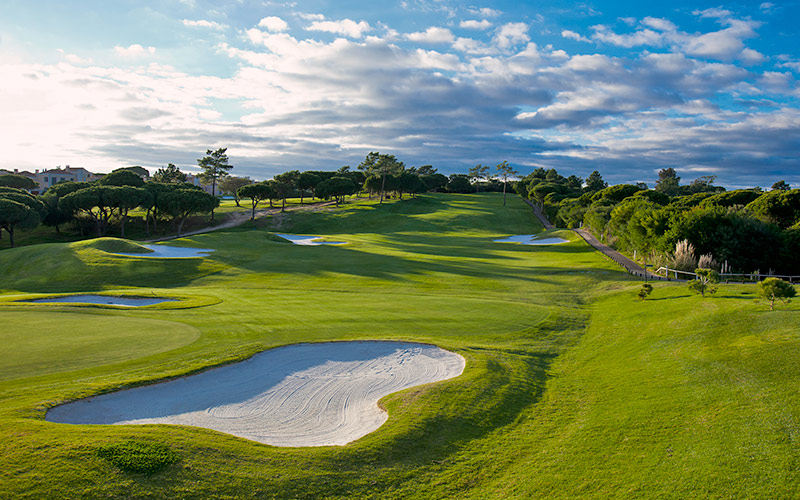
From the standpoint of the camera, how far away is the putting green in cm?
1173

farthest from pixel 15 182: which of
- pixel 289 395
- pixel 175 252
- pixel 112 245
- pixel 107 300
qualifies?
pixel 289 395

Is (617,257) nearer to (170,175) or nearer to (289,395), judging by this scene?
(289,395)

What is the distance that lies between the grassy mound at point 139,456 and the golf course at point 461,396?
0.03 m

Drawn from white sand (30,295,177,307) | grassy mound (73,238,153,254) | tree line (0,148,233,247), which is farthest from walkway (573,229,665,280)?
tree line (0,148,233,247)

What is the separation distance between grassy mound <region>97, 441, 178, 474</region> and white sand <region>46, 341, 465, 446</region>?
1768 millimetres

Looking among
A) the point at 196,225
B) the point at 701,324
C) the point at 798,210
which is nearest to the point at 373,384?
the point at 701,324

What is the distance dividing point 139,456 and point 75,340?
8.59m

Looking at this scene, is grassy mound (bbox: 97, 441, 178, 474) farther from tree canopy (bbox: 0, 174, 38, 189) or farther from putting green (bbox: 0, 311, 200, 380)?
tree canopy (bbox: 0, 174, 38, 189)

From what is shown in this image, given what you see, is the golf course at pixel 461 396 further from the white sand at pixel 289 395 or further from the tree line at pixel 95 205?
the tree line at pixel 95 205

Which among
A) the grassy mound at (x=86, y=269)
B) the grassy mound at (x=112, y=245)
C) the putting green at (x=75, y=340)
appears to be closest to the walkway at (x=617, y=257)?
the putting green at (x=75, y=340)

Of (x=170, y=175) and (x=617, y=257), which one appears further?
(x=170, y=175)

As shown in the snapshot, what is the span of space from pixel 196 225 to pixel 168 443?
74.5 m

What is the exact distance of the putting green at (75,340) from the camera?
1173cm

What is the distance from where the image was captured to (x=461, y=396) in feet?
36.5
